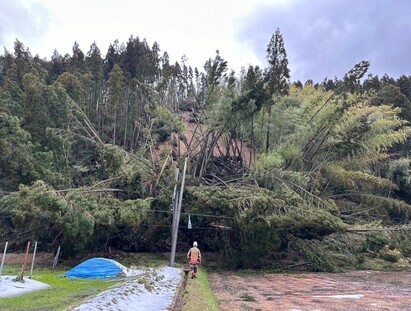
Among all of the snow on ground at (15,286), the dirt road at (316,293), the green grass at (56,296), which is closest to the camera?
the green grass at (56,296)

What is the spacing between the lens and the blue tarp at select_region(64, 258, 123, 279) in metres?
11.4

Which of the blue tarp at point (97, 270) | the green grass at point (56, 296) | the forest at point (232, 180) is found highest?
the forest at point (232, 180)

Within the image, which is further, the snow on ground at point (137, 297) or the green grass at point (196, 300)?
the green grass at point (196, 300)

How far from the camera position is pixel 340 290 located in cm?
1052

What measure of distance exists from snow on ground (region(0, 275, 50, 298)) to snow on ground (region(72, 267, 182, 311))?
1.91 m

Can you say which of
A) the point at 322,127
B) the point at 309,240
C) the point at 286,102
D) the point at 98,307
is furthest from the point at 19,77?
the point at 98,307

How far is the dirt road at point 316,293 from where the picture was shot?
812cm

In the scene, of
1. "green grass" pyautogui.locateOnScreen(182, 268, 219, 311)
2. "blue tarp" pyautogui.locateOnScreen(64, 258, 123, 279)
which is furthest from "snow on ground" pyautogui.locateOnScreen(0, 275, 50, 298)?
"green grass" pyautogui.locateOnScreen(182, 268, 219, 311)

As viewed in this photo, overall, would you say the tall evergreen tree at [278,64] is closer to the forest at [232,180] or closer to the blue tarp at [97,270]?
the forest at [232,180]

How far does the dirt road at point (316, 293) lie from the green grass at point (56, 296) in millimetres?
2560

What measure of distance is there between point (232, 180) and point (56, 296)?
11493 mm

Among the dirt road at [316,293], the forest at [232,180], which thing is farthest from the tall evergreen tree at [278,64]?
the dirt road at [316,293]

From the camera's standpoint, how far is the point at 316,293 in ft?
32.9

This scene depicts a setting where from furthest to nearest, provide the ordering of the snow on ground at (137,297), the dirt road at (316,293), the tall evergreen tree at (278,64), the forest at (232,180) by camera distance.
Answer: the tall evergreen tree at (278,64)
the forest at (232,180)
the dirt road at (316,293)
the snow on ground at (137,297)
